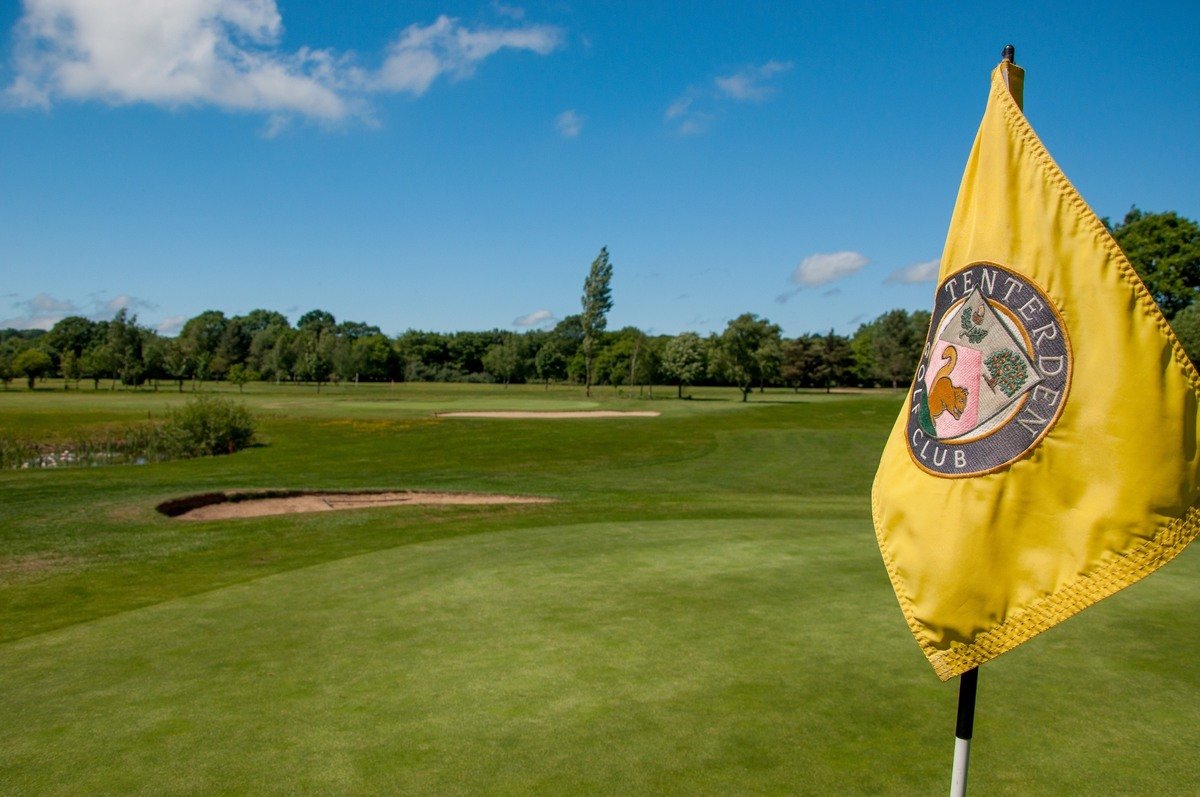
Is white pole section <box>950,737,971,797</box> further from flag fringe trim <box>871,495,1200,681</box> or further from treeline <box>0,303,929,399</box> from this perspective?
treeline <box>0,303,929,399</box>

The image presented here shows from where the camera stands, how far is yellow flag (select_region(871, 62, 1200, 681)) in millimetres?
3010

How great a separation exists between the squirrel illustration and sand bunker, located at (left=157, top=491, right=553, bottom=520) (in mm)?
17622

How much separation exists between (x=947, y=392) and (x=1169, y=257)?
242 ft

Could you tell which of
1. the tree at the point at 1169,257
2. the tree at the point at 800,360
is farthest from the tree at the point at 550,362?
the tree at the point at 1169,257

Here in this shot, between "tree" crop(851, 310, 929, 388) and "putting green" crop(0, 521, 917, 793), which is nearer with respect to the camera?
"putting green" crop(0, 521, 917, 793)

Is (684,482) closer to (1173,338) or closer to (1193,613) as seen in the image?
(1193,613)

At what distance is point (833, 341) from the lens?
11444 cm

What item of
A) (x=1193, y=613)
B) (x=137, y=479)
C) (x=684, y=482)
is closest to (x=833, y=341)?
(x=684, y=482)

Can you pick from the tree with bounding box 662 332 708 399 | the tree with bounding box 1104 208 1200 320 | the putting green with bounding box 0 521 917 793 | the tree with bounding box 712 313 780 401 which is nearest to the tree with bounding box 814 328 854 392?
the tree with bounding box 662 332 708 399

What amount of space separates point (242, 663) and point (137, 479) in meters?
18.9

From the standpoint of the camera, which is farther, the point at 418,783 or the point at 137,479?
the point at 137,479

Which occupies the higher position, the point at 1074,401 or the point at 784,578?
the point at 1074,401

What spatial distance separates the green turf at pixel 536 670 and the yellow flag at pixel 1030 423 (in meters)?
2.38

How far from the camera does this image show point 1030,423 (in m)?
3.27
